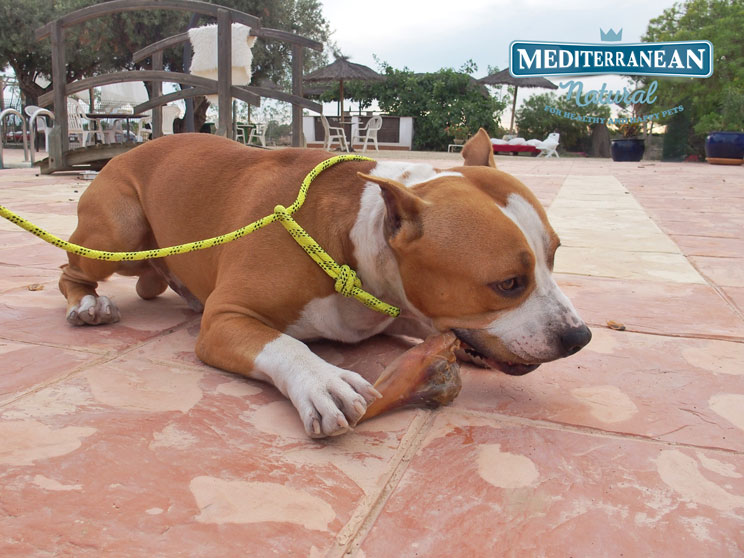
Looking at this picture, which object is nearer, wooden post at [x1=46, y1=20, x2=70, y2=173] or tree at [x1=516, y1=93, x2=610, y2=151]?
wooden post at [x1=46, y1=20, x2=70, y2=173]

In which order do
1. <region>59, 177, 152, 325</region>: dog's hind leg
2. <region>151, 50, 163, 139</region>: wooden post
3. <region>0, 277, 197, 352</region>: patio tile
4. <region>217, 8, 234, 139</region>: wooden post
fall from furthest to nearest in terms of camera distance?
<region>151, 50, 163, 139</region>: wooden post → <region>217, 8, 234, 139</region>: wooden post → <region>59, 177, 152, 325</region>: dog's hind leg → <region>0, 277, 197, 352</region>: patio tile

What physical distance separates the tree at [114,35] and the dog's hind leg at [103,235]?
2038 centimetres

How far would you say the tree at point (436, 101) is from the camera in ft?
86.1

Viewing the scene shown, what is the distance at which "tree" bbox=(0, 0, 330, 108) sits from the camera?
69.6 ft

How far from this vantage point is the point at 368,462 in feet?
4.98

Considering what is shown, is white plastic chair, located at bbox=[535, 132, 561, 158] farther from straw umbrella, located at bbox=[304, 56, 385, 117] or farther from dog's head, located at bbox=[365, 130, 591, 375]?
dog's head, located at bbox=[365, 130, 591, 375]

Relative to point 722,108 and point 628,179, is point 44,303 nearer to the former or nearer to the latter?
point 628,179

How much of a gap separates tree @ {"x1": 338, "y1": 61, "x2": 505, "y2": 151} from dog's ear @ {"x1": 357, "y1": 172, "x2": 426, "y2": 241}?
81.7 ft

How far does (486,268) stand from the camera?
1.79m

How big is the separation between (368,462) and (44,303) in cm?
191

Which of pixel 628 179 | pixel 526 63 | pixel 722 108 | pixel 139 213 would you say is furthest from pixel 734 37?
pixel 139 213

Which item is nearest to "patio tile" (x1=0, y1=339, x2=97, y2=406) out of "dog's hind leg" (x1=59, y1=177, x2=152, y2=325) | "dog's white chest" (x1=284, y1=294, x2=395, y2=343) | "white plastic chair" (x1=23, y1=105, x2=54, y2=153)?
"dog's hind leg" (x1=59, y1=177, x2=152, y2=325)

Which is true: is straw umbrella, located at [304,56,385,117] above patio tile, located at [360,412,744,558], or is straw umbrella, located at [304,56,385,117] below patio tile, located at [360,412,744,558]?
above

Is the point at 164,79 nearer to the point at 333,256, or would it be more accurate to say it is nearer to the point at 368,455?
the point at 333,256
